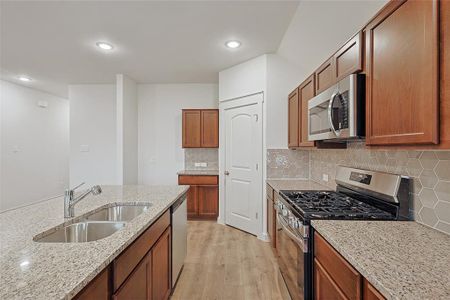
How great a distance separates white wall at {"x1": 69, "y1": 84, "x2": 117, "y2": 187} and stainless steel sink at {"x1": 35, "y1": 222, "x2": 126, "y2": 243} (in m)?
4.06

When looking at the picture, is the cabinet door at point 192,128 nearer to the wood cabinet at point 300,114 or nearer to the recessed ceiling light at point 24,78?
the wood cabinet at point 300,114

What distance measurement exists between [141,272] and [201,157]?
3798 mm

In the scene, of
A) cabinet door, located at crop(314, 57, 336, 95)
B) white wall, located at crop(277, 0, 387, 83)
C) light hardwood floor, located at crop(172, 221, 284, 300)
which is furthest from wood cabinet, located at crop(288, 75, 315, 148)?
light hardwood floor, located at crop(172, 221, 284, 300)

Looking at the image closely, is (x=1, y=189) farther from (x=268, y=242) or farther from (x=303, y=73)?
(x=303, y=73)

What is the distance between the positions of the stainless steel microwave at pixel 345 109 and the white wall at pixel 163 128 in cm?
364

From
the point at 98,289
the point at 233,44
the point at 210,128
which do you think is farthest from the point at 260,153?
the point at 98,289

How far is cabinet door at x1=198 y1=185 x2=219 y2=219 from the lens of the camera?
15.0 feet

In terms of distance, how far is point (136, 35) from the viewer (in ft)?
10.0

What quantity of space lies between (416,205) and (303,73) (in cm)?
231

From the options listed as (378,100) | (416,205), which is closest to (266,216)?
(416,205)

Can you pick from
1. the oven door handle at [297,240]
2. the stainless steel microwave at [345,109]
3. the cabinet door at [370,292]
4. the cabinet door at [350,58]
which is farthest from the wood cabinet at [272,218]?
the cabinet door at [370,292]

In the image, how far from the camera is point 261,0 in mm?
2326

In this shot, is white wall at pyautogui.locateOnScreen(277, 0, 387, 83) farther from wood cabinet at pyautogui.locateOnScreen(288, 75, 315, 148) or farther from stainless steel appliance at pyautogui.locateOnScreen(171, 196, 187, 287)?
stainless steel appliance at pyautogui.locateOnScreen(171, 196, 187, 287)

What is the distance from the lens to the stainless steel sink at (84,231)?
145 centimetres
